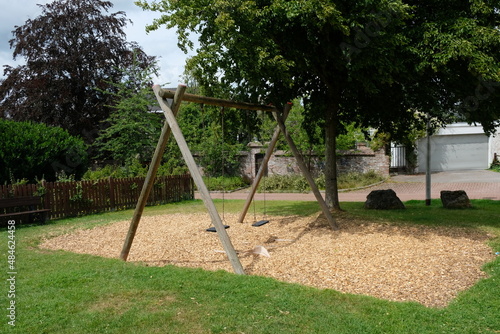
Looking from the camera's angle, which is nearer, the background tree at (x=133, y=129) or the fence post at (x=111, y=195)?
the fence post at (x=111, y=195)

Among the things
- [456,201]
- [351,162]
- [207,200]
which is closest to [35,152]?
[207,200]


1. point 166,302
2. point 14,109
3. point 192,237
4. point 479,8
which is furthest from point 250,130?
point 14,109

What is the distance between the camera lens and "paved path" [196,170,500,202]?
711 inches

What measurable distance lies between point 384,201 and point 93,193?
9.45m

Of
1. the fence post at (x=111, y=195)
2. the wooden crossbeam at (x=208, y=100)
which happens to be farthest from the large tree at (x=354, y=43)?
the fence post at (x=111, y=195)

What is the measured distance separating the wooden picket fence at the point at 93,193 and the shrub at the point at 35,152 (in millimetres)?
938

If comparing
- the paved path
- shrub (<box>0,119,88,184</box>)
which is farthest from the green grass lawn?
the paved path

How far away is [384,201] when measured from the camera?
12469mm

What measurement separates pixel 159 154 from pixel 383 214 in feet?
22.3

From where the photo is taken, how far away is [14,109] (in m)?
24.9

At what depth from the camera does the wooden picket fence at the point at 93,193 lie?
12.6 meters

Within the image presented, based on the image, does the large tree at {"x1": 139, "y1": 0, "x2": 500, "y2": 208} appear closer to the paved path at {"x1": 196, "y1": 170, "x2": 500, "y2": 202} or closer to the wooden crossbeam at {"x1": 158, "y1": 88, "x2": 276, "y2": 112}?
the wooden crossbeam at {"x1": 158, "y1": 88, "x2": 276, "y2": 112}

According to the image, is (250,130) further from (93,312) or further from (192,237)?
(93,312)

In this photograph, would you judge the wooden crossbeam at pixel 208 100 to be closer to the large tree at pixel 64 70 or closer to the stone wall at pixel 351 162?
the stone wall at pixel 351 162
